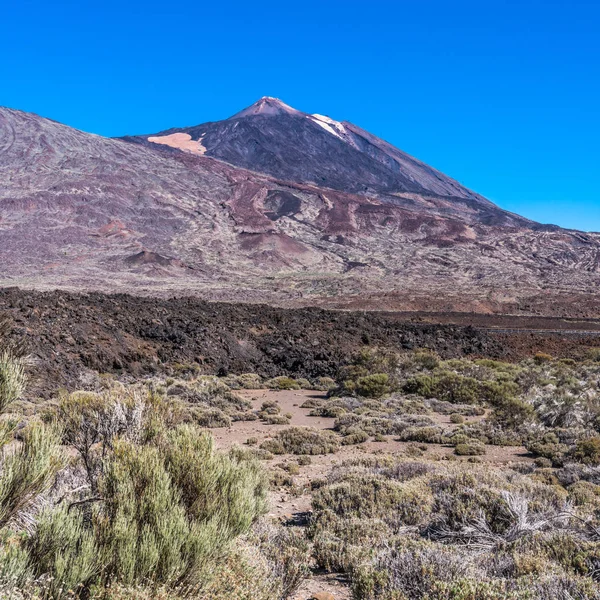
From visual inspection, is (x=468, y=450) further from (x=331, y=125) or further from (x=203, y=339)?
(x=331, y=125)

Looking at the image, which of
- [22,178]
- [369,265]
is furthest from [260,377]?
[22,178]

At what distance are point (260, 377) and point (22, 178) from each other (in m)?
81.2

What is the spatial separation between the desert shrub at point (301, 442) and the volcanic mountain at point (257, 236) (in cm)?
3589

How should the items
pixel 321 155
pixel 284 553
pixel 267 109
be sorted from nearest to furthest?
pixel 284 553
pixel 321 155
pixel 267 109

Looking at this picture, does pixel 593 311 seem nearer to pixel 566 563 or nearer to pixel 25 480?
pixel 566 563

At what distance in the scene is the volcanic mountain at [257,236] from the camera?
2144 inches

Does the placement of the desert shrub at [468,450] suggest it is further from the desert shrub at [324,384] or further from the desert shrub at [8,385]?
the desert shrub at [8,385]

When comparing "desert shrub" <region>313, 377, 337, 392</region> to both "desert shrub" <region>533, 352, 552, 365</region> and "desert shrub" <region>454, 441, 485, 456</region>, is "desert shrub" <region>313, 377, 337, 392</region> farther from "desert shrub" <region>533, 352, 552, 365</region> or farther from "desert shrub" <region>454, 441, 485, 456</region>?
"desert shrub" <region>533, 352, 552, 365</region>

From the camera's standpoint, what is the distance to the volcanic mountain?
179 feet

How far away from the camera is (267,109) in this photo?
6048 inches

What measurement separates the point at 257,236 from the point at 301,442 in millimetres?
68293

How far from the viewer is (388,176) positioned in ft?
424

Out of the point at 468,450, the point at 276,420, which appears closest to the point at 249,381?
the point at 276,420

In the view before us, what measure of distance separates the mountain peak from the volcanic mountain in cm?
2993
